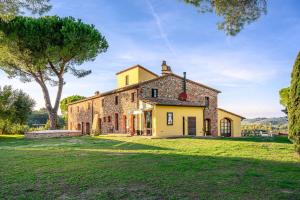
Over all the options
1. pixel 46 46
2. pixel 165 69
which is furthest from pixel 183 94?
pixel 46 46

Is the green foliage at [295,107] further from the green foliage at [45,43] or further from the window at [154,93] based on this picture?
the green foliage at [45,43]

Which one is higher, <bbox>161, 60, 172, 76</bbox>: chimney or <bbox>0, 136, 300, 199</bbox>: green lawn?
<bbox>161, 60, 172, 76</bbox>: chimney

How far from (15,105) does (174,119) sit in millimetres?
21346

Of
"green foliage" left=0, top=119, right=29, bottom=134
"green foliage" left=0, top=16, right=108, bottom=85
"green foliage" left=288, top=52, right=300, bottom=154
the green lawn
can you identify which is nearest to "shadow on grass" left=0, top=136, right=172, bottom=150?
the green lawn

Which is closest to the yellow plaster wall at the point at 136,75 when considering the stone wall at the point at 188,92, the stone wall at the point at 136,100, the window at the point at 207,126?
the stone wall at the point at 136,100

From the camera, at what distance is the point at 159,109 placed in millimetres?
23281

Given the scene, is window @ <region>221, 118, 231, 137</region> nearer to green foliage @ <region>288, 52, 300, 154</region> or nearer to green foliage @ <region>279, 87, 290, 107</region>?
green foliage @ <region>279, 87, 290, 107</region>

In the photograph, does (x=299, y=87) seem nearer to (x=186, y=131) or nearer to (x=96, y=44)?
(x=186, y=131)

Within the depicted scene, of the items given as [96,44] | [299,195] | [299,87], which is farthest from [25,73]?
[299,195]

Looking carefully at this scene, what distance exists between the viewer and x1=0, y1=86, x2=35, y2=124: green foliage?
109 ft

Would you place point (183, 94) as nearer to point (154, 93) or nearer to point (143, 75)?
point (154, 93)

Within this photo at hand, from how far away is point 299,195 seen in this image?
4.71m

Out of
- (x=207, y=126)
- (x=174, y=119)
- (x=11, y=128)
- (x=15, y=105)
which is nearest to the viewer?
(x=174, y=119)

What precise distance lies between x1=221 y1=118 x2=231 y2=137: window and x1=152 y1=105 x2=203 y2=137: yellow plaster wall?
5743 mm
